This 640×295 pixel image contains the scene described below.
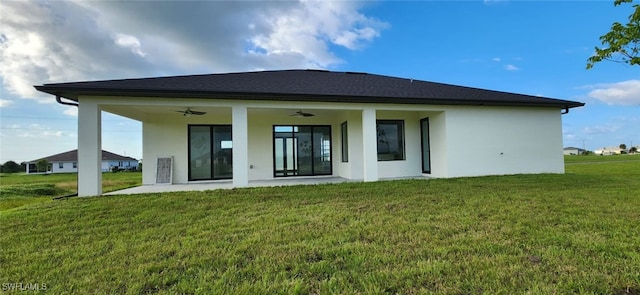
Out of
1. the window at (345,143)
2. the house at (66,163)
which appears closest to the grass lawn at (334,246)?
the window at (345,143)

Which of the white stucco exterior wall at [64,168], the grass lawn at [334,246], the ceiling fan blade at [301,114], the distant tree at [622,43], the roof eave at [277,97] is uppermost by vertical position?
the distant tree at [622,43]

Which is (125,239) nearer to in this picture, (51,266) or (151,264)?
(51,266)

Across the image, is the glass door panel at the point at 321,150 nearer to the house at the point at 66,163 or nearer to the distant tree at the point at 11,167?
the house at the point at 66,163

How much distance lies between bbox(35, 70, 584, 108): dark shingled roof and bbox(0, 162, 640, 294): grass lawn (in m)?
3.04

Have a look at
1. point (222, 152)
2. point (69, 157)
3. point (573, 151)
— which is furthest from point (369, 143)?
point (573, 151)

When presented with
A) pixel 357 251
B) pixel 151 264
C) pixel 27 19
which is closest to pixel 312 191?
pixel 357 251

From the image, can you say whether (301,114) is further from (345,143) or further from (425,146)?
(425,146)

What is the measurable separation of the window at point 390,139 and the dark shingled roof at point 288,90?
1.42 m

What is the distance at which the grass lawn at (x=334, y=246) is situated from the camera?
2.41 metres

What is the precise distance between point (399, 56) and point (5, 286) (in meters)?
15.9

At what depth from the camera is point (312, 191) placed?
7.36 meters

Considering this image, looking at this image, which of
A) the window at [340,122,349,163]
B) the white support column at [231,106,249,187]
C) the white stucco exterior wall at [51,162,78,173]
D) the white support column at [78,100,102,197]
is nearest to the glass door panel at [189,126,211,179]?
the white support column at [231,106,249,187]

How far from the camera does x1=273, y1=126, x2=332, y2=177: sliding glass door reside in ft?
38.2

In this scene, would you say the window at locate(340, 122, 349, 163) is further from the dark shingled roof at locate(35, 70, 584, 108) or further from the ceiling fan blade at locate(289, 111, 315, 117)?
the dark shingled roof at locate(35, 70, 584, 108)
